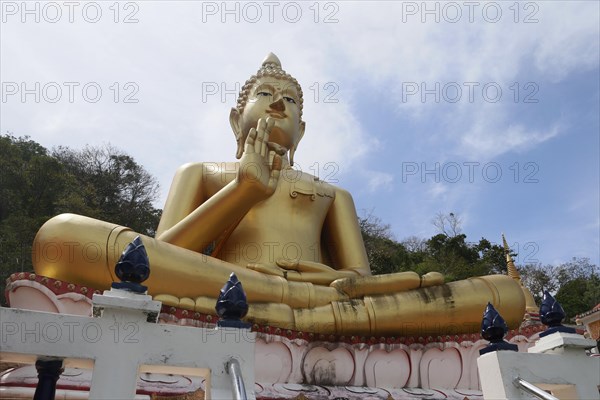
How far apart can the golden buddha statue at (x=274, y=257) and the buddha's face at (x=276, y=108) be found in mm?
18

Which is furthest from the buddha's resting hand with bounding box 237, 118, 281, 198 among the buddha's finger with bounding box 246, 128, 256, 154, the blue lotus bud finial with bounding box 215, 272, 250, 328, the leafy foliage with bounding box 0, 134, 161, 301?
the leafy foliage with bounding box 0, 134, 161, 301

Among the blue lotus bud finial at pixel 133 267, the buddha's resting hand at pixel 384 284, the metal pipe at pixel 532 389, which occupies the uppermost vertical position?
the buddha's resting hand at pixel 384 284

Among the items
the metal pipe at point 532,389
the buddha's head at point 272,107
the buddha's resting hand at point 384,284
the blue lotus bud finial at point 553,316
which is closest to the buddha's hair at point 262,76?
the buddha's head at point 272,107

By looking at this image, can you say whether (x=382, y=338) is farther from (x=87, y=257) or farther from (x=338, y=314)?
(x=87, y=257)

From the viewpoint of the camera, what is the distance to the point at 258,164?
528 cm

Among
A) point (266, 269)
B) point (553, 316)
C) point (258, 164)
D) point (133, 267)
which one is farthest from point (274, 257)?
point (133, 267)

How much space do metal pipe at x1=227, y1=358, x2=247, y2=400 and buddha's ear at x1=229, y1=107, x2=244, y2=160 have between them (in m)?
5.37

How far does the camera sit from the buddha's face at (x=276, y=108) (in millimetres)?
7188

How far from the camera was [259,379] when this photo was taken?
420cm

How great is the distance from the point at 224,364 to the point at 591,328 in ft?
49.6

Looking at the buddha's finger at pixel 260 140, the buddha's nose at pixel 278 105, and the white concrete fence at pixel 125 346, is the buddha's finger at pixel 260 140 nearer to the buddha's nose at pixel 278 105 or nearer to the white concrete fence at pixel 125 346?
Answer: the buddha's nose at pixel 278 105

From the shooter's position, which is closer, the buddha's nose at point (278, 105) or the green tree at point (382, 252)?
the buddha's nose at point (278, 105)

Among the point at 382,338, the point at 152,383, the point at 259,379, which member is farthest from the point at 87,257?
the point at 382,338

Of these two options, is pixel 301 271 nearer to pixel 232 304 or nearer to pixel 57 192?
pixel 232 304
